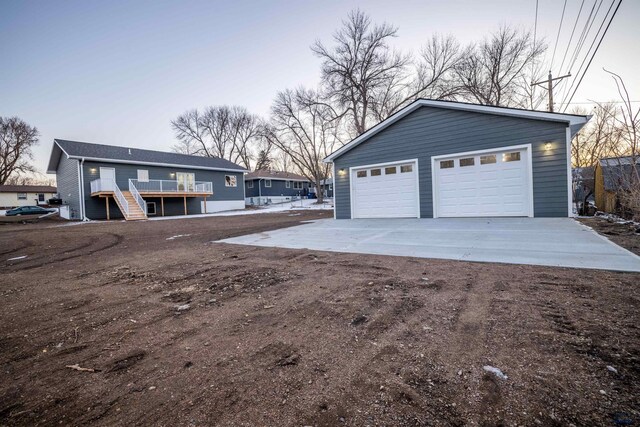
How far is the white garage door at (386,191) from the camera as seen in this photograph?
10.2 m

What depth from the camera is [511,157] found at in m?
8.57

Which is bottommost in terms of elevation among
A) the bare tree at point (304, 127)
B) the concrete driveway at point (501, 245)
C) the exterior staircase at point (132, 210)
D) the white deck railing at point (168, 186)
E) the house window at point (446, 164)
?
the concrete driveway at point (501, 245)

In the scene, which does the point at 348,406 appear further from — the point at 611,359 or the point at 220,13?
the point at 220,13

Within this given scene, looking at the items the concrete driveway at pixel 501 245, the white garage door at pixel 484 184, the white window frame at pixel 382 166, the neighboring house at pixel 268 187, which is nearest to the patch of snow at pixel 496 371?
the concrete driveway at pixel 501 245

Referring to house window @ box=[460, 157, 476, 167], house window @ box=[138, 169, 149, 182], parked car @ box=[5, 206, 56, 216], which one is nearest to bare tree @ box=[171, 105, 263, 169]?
parked car @ box=[5, 206, 56, 216]

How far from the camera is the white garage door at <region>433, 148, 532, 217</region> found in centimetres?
844

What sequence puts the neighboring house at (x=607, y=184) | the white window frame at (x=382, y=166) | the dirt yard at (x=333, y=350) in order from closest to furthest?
the dirt yard at (x=333, y=350) → the neighboring house at (x=607, y=184) → the white window frame at (x=382, y=166)

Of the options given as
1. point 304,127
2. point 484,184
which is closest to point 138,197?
point 304,127

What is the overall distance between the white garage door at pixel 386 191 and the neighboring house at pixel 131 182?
14.1m

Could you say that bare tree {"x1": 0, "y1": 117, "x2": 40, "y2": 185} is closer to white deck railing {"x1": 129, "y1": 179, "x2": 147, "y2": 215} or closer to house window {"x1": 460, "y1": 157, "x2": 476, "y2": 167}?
white deck railing {"x1": 129, "y1": 179, "x2": 147, "y2": 215}

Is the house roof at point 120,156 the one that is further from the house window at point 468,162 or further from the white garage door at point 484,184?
the house window at point 468,162

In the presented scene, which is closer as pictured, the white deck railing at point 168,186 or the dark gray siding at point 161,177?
the dark gray siding at point 161,177

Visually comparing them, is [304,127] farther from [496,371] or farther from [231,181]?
[496,371]

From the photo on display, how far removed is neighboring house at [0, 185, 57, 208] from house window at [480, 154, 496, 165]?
167ft
